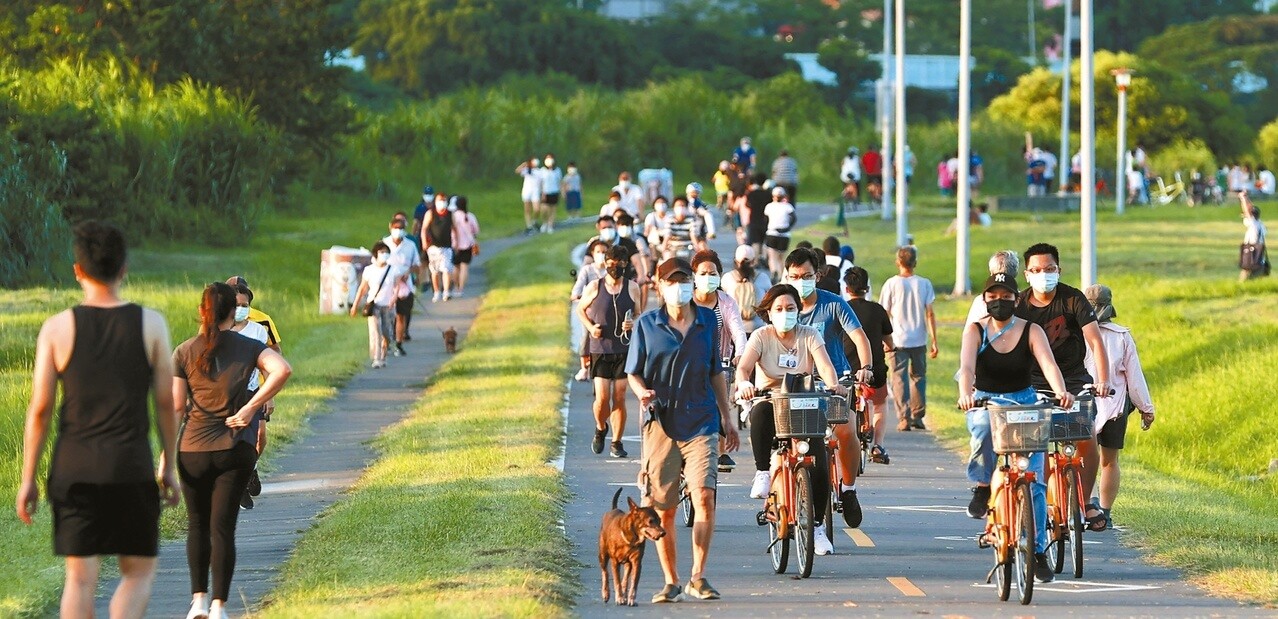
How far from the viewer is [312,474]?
55.5ft

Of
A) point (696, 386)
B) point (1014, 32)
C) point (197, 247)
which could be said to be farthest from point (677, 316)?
point (1014, 32)

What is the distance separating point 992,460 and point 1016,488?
3.24 ft

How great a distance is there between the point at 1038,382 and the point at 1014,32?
350 feet

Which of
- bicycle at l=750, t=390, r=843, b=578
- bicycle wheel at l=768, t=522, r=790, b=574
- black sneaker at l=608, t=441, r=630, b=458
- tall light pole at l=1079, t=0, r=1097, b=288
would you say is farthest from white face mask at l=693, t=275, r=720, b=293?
tall light pole at l=1079, t=0, r=1097, b=288

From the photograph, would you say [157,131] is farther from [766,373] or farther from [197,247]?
[766,373]

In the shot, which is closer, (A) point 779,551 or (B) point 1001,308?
(B) point 1001,308

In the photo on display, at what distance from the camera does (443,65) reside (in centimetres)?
8669

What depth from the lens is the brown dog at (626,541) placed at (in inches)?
406

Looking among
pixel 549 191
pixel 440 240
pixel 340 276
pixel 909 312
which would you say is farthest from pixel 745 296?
pixel 549 191

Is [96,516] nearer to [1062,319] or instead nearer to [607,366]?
[1062,319]

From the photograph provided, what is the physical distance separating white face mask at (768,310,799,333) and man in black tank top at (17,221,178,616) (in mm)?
4261

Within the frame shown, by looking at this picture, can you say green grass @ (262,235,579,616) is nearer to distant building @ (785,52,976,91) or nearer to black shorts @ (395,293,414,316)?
black shorts @ (395,293,414,316)

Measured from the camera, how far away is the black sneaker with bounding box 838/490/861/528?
1288 centimetres

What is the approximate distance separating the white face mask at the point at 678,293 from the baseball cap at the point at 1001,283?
1582 millimetres
